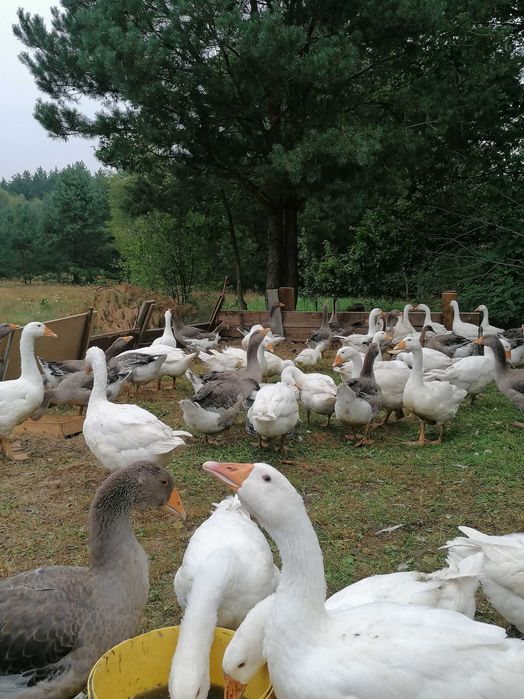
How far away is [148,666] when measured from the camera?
261cm

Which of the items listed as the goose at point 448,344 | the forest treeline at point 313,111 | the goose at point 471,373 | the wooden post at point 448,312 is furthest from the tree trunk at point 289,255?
the goose at point 471,373

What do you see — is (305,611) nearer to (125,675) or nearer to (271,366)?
(125,675)

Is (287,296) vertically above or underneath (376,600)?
above

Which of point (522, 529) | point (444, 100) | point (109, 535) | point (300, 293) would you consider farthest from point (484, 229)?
point (109, 535)

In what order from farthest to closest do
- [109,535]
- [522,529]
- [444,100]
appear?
[444,100]
[522,529]
[109,535]

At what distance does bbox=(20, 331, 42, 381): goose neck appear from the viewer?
21.3 ft

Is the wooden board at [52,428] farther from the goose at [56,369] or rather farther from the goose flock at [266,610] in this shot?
the goose flock at [266,610]

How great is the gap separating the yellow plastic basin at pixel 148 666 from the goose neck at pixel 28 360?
14.5 feet

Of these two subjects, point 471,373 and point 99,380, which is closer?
point 99,380

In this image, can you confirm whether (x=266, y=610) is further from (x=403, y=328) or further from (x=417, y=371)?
(x=403, y=328)

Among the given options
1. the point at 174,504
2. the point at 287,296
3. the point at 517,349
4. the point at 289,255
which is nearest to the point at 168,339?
the point at 287,296

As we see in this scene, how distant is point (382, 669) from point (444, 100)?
1244cm

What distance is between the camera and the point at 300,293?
868 inches

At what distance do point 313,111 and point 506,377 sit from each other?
23.1 feet
